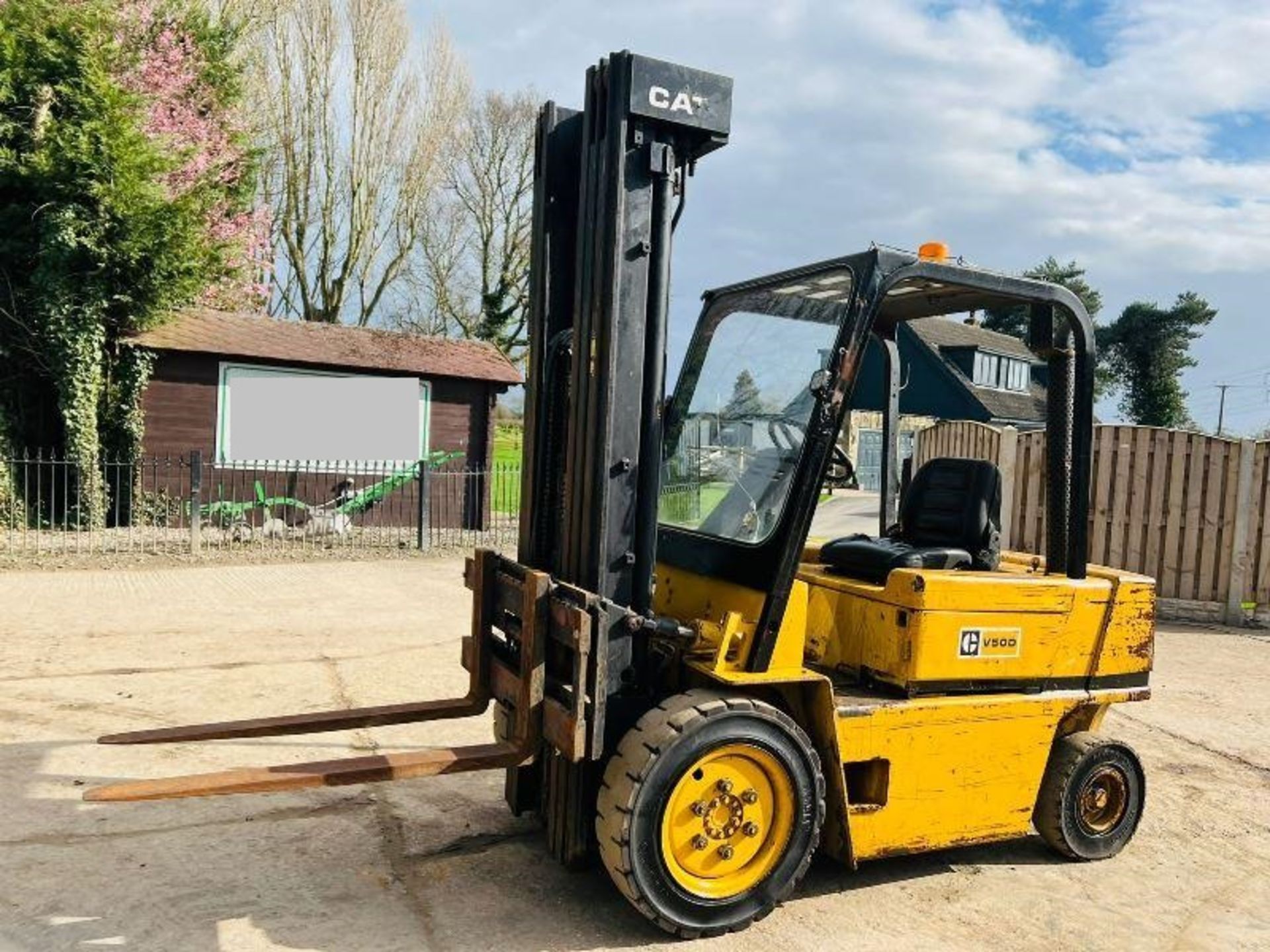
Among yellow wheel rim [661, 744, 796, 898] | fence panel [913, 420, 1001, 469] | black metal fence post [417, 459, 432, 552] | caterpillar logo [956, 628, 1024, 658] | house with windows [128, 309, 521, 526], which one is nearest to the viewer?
yellow wheel rim [661, 744, 796, 898]

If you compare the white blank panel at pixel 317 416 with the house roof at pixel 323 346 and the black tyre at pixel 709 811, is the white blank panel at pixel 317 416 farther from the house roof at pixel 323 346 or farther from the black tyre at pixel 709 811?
the black tyre at pixel 709 811

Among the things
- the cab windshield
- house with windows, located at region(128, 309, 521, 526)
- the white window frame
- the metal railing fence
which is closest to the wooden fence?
the cab windshield

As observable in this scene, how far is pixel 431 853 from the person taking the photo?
14.6 feet

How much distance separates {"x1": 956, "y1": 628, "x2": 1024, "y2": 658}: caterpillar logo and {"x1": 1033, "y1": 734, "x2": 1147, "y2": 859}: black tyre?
27.3 inches

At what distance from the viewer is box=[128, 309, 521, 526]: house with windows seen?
54.2 feet

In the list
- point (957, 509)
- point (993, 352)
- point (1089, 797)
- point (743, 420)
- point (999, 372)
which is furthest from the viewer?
point (999, 372)

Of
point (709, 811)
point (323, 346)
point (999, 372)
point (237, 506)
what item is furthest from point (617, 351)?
point (999, 372)

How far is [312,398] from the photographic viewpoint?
17.4 metres

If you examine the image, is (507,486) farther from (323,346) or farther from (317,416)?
(323,346)

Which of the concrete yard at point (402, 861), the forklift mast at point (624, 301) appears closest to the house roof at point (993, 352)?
the concrete yard at point (402, 861)

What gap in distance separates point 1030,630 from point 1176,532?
348 inches

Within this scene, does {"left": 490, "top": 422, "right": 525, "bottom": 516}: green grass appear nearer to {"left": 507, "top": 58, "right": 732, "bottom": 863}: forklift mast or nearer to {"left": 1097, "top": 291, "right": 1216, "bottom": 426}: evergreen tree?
{"left": 507, "top": 58, "right": 732, "bottom": 863}: forklift mast

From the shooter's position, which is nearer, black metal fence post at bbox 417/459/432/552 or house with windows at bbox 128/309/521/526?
black metal fence post at bbox 417/459/432/552

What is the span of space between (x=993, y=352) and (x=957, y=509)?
3622 centimetres
